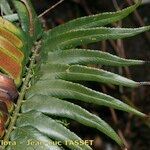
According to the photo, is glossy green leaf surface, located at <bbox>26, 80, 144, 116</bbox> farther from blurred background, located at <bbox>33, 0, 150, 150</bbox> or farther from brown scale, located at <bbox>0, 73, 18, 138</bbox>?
blurred background, located at <bbox>33, 0, 150, 150</bbox>

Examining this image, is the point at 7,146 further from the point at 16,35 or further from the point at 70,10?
the point at 70,10

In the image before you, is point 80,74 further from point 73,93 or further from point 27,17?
point 27,17

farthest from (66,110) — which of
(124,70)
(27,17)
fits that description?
(124,70)

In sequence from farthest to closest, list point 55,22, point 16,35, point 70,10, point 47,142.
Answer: point 70,10 → point 55,22 → point 16,35 → point 47,142

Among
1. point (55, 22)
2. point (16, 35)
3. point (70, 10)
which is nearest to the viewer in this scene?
point (16, 35)

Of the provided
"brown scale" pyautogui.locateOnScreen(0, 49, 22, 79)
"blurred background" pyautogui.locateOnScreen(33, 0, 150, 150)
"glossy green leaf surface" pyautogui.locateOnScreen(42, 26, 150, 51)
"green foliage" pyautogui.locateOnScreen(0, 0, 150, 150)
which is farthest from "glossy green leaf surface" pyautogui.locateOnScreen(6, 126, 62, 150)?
"blurred background" pyautogui.locateOnScreen(33, 0, 150, 150)

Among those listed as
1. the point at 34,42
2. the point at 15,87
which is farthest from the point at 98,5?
the point at 15,87
